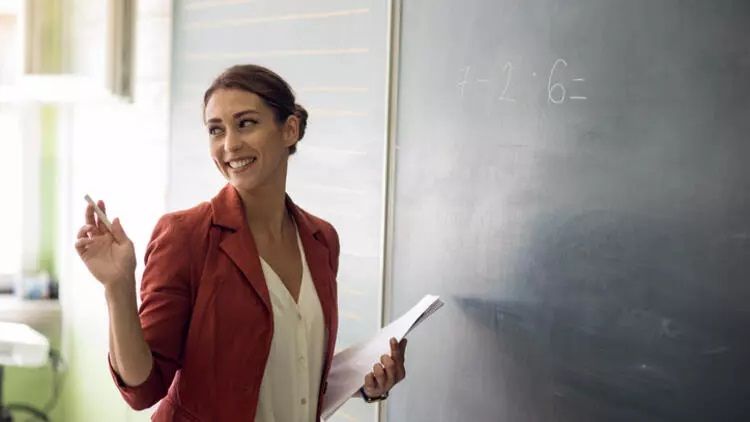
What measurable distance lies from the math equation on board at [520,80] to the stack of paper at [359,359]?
43 cm

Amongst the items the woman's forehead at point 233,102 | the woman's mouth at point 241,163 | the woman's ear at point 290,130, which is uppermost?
the woman's forehead at point 233,102

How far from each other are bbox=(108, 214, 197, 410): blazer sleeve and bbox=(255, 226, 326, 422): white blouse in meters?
0.15

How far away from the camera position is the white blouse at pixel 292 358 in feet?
5.15

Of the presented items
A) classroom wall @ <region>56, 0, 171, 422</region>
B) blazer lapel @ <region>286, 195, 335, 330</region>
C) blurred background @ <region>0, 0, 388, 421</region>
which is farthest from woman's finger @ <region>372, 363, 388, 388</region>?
classroom wall @ <region>56, 0, 171, 422</region>

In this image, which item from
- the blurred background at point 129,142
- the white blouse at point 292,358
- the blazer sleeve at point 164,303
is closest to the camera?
the blazer sleeve at point 164,303

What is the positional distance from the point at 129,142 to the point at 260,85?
1.68m

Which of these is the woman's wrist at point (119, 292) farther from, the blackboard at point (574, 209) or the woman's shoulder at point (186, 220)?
the blackboard at point (574, 209)

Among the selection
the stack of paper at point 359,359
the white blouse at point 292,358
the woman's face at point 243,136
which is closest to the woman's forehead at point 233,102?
the woman's face at point 243,136

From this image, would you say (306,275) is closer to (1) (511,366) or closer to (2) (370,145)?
(1) (511,366)

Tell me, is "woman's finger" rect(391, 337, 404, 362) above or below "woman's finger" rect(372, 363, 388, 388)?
above

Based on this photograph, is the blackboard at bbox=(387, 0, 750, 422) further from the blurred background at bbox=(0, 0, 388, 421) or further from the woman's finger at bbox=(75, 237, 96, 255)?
the woman's finger at bbox=(75, 237, 96, 255)

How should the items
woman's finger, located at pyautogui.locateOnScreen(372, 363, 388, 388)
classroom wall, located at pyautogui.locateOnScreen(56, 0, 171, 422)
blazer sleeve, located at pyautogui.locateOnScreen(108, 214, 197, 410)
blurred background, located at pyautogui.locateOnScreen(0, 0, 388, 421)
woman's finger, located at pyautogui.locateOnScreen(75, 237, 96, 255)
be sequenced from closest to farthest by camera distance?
woman's finger, located at pyautogui.locateOnScreen(75, 237, 96, 255) < blazer sleeve, located at pyautogui.locateOnScreen(108, 214, 197, 410) < woman's finger, located at pyautogui.locateOnScreen(372, 363, 388, 388) < blurred background, located at pyautogui.locateOnScreen(0, 0, 388, 421) < classroom wall, located at pyautogui.locateOnScreen(56, 0, 171, 422)

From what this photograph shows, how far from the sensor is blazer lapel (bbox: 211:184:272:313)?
1.53m

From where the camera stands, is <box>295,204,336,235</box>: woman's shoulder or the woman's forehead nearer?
the woman's forehead
